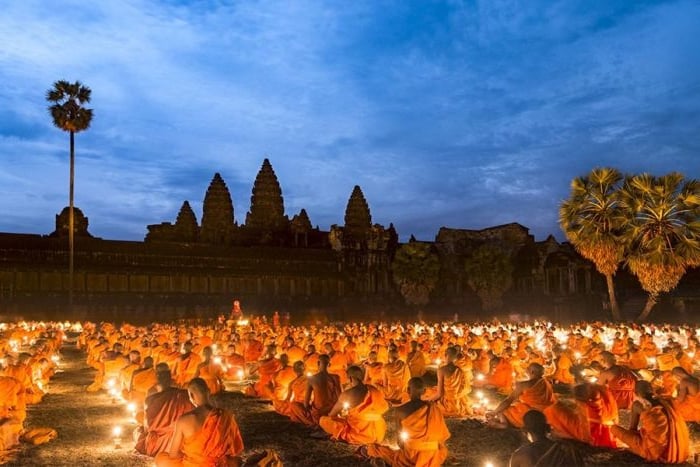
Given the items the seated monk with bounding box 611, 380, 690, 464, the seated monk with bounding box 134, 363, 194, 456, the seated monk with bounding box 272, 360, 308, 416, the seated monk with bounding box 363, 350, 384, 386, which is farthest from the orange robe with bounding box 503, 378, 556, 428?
the seated monk with bounding box 134, 363, 194, 456

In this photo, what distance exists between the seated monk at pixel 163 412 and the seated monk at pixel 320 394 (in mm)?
3068

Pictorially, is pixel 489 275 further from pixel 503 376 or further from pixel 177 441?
pixel 177 441

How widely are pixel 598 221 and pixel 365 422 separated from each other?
29490mm

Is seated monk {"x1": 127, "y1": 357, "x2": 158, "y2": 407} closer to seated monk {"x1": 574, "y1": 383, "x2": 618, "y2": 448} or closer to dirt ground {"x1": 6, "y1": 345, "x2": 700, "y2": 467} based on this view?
dirt ground {"x1": 6, "y1": 345, "x2": 700, "y2": 467}

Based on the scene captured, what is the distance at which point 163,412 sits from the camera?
9.70 metres

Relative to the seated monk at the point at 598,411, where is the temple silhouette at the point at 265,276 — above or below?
above

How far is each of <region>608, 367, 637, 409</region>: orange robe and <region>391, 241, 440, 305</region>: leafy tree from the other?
44932 millimetres

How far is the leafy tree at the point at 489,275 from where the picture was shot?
57.3m

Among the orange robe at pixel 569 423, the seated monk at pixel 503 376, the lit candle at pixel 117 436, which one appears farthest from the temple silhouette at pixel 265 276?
the orange robe at pixel 569 423

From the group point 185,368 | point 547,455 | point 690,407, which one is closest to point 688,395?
point 690,407

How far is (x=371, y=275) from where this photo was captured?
63.8m

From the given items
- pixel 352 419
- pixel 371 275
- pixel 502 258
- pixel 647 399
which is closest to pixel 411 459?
pixel 352 419

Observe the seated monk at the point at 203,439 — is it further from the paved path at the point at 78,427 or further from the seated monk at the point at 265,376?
the seated monk at the point at 265,376

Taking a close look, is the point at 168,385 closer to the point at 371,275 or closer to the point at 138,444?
the point at 138,444
